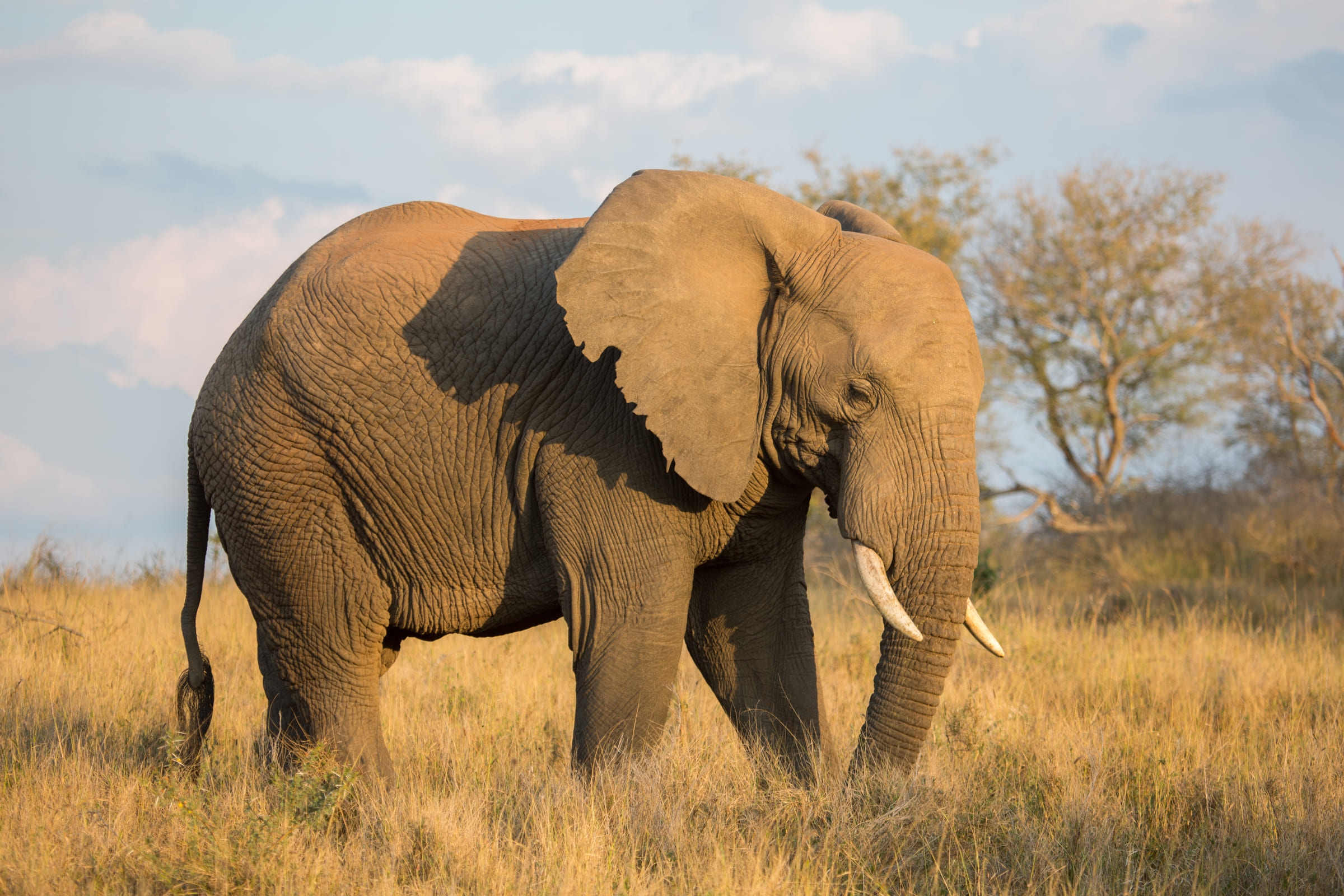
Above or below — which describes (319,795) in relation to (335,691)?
below

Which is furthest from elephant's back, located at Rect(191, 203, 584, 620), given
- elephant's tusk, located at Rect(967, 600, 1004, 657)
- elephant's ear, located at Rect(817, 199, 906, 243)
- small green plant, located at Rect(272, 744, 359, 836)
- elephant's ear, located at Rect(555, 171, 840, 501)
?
elephant's tusk, located at Rect(967, 600, 1004, 657)

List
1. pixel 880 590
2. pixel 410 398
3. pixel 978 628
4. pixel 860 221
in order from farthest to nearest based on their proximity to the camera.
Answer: pixel 860 221
pixel 410 398
pixel 978 628
pixel 880 590

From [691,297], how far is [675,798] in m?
1.75

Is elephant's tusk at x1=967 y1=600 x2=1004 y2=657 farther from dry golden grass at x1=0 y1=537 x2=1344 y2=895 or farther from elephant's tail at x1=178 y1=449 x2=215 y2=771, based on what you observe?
elephant's tail at x1=178 y1=449 x2=215 y2=771

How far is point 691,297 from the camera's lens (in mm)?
4266

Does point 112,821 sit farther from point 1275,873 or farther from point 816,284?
point 1275,873

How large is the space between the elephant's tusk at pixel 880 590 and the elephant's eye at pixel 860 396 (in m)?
0.45

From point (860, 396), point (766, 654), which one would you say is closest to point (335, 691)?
point (766, 654)

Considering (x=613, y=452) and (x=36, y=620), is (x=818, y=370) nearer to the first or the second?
(x=613, y=452)

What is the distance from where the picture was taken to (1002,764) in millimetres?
5246

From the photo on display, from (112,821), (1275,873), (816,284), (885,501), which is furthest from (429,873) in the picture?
(1275,873)

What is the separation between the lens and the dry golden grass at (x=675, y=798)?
12.3 feet

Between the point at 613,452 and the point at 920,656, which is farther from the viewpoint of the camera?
the point at 613,452

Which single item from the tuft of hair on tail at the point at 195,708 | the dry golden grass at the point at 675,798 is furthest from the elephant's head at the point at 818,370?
the tuft of hair on tail at the point at 195,708
